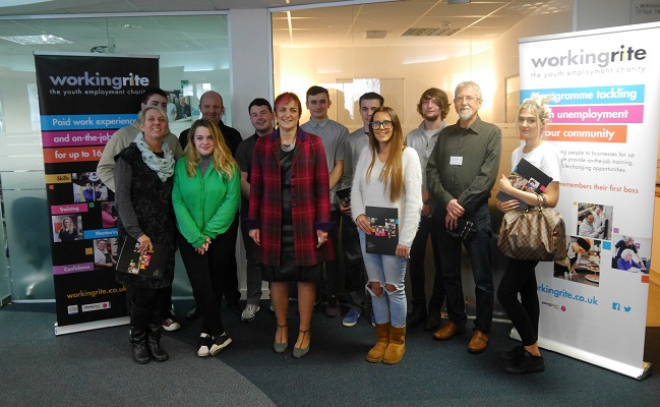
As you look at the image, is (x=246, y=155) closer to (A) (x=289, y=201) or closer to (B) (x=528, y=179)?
(A) (x=289, y=201)

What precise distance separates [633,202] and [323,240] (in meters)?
1.83

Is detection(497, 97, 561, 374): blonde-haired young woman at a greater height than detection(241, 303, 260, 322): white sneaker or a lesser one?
greater

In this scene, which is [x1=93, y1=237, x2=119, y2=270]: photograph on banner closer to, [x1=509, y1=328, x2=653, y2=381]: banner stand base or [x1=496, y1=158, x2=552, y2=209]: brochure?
[x1=496, y1=158, x2=552, y2=209]: brochure

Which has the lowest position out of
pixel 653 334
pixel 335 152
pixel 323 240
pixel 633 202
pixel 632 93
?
pixel 653 334

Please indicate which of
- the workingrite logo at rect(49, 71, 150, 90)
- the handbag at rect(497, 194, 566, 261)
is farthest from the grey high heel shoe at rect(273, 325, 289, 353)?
the workingrite logo at rect(49, 71, 150, 90)

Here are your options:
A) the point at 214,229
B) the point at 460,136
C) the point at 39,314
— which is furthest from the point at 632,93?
the point at 39,314

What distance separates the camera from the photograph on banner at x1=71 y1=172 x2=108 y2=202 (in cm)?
373

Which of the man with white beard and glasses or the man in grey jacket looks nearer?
the man with white beard and glasses

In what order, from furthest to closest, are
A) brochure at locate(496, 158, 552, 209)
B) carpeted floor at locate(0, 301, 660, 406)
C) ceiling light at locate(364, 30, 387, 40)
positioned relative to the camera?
ceiling light at locate(364, 30, 387, 40)
brochure at locate(496, 158, 552, 209)
carpeted floor at locate(0, 301, 660, 406)

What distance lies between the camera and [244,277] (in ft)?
15.0

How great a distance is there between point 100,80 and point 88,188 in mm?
812

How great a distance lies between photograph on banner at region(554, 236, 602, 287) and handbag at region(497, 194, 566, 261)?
0.92ft

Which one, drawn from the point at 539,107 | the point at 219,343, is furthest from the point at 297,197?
the point at 539,107

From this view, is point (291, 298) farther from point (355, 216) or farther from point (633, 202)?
point (633, 202)
